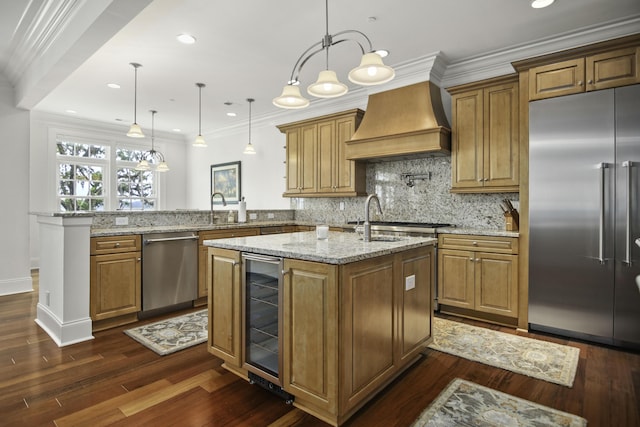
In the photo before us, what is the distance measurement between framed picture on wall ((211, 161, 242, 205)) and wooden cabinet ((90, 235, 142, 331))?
3844 millimetres

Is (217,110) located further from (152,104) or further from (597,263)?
(597,263)

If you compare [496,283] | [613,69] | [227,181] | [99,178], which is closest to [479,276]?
[496,283]

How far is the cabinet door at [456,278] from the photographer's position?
12.0ft

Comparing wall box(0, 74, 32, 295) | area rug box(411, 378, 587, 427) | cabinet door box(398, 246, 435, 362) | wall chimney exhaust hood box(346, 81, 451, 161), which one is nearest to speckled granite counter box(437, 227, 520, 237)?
wall chimney exhaust hood box(346, 81, 451, 161)

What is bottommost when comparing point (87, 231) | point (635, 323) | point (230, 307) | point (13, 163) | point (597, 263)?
point (635, 323)

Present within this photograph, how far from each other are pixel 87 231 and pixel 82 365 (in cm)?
118

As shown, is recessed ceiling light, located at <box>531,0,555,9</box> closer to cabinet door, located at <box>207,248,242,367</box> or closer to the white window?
cabinet door, located at <box>207,248,242,367</box>

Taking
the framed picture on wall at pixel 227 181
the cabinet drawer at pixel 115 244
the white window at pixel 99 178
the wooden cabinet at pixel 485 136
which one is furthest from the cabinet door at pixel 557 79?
the white window at pixel 99 178

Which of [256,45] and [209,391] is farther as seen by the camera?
[256,45]

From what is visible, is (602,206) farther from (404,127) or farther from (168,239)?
(168,239)

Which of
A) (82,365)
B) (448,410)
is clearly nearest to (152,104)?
(82,365)

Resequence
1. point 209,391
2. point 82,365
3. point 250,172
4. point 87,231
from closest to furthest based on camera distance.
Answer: point 209,391 → point 82,365 → point 87,231 → point 250,172

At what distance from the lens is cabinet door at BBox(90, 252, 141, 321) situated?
326cm

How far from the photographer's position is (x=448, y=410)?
2.02 metres
